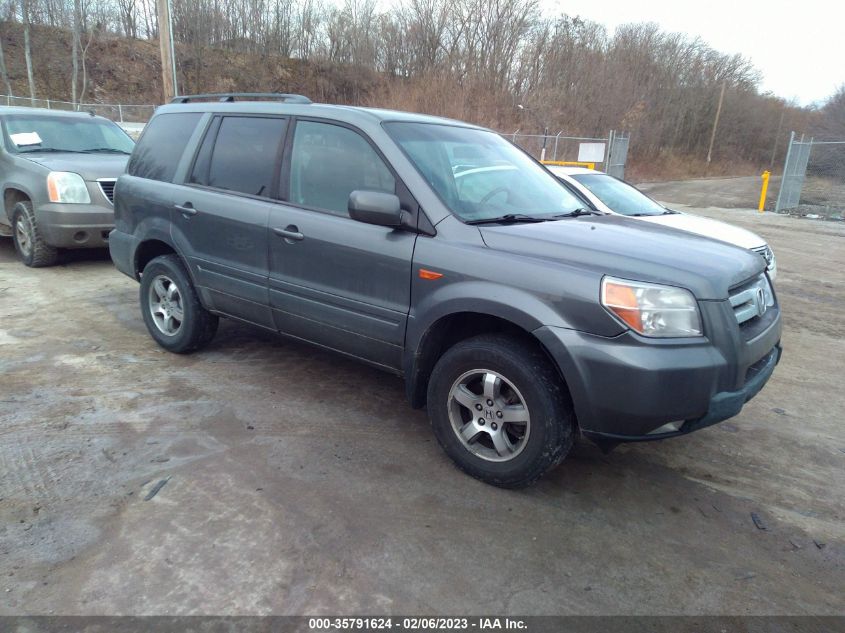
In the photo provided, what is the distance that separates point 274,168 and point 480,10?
37.8 metres

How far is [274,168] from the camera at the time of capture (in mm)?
3902

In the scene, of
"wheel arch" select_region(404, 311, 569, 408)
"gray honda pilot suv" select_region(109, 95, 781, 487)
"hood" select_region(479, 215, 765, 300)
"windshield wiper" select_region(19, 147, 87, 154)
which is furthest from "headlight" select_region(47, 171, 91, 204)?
"hood" select_region(479, 215, 765, 300)

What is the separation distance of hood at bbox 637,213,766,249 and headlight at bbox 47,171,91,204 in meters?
6.37

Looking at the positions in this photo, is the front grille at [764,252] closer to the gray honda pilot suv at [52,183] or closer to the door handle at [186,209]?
the door handle at [186,209]

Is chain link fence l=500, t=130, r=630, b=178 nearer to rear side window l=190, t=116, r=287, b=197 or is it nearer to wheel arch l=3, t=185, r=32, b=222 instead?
wheel arch l=3, t=185, r=32, b=222

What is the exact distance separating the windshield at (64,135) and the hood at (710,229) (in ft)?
23.5

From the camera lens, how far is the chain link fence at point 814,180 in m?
18.0

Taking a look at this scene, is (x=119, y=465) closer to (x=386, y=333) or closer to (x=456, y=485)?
(x=386, y=333)

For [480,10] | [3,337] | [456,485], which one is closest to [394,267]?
[456,485]

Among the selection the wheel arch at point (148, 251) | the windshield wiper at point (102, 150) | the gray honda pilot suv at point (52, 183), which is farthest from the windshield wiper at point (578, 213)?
the windshield wiper at point (102, 150)

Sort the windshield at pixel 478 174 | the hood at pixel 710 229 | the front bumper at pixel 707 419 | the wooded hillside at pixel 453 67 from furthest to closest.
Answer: the wooded hillside at pixel 453 67, the hood at pixel 710 229, the windshield at pixel 478 174, the front bumper at pixel 707 419

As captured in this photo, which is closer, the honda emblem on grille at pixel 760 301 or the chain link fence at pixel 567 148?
the honda emblem on grille at pixel 760 301

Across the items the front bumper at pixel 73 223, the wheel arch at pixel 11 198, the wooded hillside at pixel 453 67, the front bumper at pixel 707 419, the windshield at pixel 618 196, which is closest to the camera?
the front bumper at pixel 707 419

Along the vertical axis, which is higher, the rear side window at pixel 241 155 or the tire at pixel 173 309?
the rear side window at pixel 241 155
